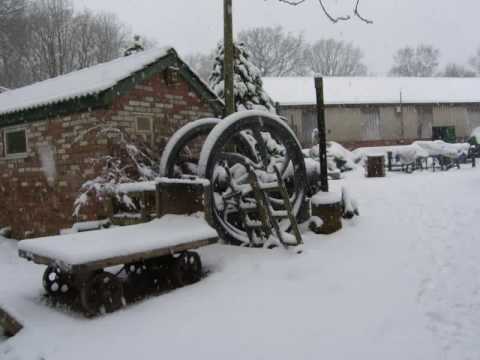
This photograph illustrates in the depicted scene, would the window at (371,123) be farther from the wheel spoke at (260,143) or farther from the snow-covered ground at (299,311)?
the snow-covered ground at (299,311)

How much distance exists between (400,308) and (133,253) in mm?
2473

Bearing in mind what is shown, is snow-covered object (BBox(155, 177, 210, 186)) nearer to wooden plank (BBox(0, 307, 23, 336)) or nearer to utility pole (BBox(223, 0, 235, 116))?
wooden plank (BBox(0, 307, 23, 336))

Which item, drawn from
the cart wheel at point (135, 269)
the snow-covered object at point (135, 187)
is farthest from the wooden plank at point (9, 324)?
the snow-covered object at point (135, 187)

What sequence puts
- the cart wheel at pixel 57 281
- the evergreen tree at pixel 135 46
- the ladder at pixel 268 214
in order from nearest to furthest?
the cart wheel at pixel 57 281
the ladder at pixel 268 214
the evergreen tree at pixel 135 46

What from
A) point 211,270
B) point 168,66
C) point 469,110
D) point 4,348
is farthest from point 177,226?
point 469,110

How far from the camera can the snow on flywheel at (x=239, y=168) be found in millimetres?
6230

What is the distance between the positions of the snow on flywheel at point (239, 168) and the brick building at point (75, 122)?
64.6 inches

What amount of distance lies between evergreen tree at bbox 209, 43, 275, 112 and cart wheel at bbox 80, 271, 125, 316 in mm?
8378

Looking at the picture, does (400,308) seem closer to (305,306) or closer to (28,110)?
(305,306)

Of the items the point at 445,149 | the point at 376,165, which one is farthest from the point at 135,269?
the point at 445,149

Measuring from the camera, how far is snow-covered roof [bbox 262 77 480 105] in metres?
25.3

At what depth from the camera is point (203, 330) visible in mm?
3631

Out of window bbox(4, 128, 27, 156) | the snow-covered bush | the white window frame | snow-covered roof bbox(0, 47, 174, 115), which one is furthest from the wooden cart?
window bbox(4, 128, 27, 156)

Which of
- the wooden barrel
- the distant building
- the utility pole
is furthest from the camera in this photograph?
the distant building
